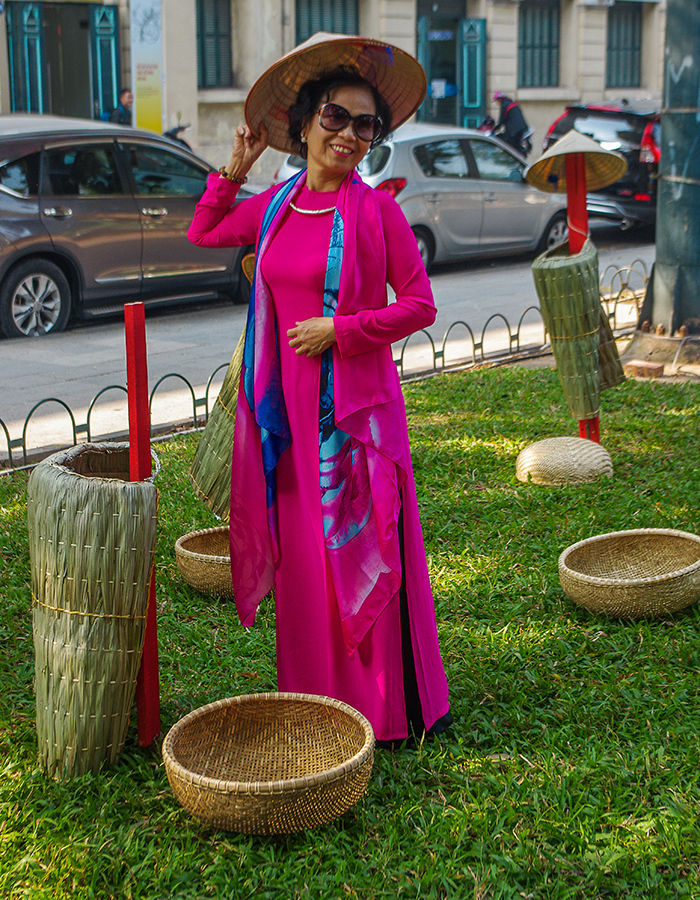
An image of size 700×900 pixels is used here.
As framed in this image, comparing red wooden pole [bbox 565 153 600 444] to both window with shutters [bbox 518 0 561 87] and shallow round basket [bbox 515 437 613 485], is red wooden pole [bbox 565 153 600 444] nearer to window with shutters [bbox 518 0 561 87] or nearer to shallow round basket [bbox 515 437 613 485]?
shallow round basket [bbox 515 437 613 485]

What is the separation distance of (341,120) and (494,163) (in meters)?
10.5

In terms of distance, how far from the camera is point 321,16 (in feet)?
69.8


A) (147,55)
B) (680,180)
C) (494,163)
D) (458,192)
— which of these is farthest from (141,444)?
(147,55)

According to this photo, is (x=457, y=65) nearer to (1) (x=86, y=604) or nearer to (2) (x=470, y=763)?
(2) (x=470, y=763)

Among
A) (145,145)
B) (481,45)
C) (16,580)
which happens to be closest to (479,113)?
(481,45)

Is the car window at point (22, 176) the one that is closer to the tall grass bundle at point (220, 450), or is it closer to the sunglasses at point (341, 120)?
the tall grass bundle at point (220, 450)

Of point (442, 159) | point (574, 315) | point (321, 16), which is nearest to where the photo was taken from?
point (574, 315)

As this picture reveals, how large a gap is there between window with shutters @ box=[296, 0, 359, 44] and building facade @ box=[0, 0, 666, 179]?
25 mm

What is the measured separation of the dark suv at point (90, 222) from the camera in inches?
358

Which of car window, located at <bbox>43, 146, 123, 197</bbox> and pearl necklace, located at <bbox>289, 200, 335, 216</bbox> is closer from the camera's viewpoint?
pearl necklace, located at <bbox>289, 200, 335, 216</bbox>

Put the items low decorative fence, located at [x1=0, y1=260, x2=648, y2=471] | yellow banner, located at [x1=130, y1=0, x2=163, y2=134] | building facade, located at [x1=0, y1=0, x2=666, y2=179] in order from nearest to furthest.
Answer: low decorative fence, located at [x1=0, y1=260, x2=648, y2=471] → yellow banner, located at [x1=130, y1=0, x2=163, y2=134] → building facade, located at [x1=0, y1=0, x2=666, y2=179]

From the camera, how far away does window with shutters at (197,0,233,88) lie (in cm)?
1986

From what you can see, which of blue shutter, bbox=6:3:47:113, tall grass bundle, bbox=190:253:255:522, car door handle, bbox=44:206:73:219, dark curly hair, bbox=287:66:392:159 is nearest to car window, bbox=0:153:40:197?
car door handle, bbox=44:206:73:219

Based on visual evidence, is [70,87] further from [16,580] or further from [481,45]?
[16,580]
